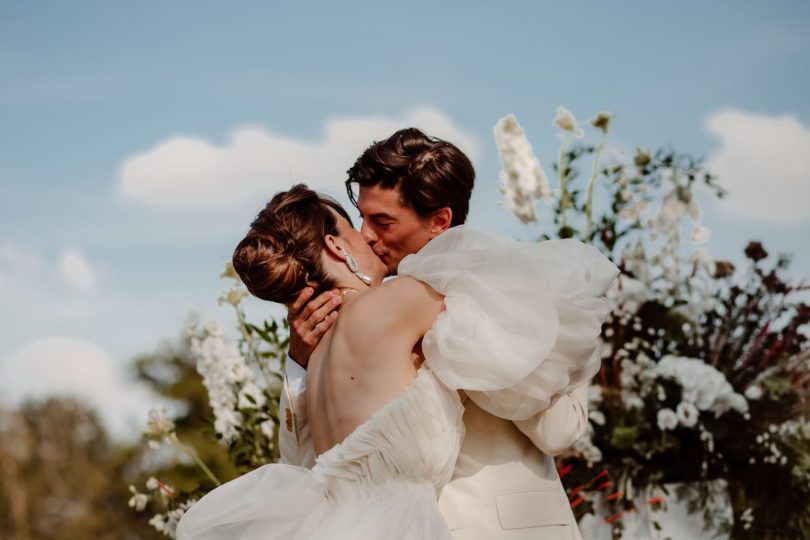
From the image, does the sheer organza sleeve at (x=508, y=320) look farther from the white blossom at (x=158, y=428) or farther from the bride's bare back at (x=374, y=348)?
the white blossom at (x=158, y=428)

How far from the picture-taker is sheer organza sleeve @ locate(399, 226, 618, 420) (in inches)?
102

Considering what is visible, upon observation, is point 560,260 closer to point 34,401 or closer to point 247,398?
point 247,398

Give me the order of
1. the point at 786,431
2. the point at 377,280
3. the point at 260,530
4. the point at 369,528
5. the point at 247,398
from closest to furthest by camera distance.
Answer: the point at 369,528
the point at 260,530
the point at 377,280
the point at 247,398
the point at 786,431

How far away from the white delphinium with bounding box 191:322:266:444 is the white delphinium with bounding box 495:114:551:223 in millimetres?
1704

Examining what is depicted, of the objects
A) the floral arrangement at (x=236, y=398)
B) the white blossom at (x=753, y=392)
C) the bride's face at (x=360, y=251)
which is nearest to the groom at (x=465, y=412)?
the bride's face at (x=360, y=251)

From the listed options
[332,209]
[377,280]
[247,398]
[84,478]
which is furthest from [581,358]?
[84,478]

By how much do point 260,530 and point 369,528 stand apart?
0.37 meters

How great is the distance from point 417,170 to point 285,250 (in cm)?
65

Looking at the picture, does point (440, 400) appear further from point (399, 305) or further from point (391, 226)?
point (391, 226)

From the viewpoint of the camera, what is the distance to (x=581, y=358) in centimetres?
274

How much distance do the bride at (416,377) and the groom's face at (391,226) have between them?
0.46 m

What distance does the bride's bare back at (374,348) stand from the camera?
269cm

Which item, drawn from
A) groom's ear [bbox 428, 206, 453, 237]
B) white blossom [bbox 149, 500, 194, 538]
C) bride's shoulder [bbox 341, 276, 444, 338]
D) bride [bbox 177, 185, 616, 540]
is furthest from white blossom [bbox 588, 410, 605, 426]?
bride's shoulder [bbox 341, 276, 444, 338]

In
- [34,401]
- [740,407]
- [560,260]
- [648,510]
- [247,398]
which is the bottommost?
[34,401]
